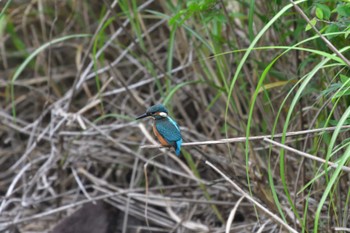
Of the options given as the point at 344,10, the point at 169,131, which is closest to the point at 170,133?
the point at 169,131

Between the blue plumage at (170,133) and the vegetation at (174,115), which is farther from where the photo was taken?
the vegetation at (174,115)

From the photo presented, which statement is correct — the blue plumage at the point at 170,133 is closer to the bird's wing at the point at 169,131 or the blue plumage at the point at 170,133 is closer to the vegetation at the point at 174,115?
the bird's wing at the point at 169,131

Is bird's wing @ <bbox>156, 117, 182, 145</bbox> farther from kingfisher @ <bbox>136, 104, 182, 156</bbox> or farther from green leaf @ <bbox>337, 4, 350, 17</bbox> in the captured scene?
green leaf @ <bbox>337, 4, 350, 17</bbox>

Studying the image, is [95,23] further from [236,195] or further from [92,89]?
[236,195]

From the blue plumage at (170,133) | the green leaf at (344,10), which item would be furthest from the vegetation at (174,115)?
the blue plumage at (170,133)

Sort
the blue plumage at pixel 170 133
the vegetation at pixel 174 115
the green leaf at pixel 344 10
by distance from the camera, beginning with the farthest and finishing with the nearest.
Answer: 1. the vegetation at pixel 174 115
2. the blue plumage at pixel 170 133
3. the green leaf at pixel 344 10

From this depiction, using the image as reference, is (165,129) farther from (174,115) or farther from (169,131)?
(174,115)

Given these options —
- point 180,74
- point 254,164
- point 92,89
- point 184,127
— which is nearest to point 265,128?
point 254,164
